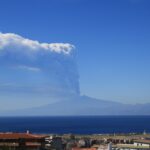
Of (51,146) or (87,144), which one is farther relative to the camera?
(87,144)

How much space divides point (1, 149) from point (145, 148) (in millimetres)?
59358

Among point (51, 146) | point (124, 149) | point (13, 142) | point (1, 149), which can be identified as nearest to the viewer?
point (1, 149)

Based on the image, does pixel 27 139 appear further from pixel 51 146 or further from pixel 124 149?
pixel 124 149

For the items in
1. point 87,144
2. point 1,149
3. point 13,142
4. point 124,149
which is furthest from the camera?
point 87,144

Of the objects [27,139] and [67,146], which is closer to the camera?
[27,139]

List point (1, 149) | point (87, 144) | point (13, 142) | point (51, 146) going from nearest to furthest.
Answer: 1. point (1, 149)
2. point (13, 142)
3. point (51, 146)
4. point (87, 144)

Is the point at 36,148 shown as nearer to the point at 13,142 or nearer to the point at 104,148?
the point at 13,142

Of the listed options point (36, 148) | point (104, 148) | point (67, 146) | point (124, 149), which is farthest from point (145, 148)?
point (36, 148)

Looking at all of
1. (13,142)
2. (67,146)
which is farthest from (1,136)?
(67,146)

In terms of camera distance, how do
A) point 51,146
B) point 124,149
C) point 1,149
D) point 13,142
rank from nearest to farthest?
point 1,149, point 13,142, point 51,146, point 124,149

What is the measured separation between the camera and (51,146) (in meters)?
127

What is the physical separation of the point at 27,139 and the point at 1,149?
42.6ft

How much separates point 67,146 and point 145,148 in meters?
21.4

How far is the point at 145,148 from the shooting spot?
466ft
